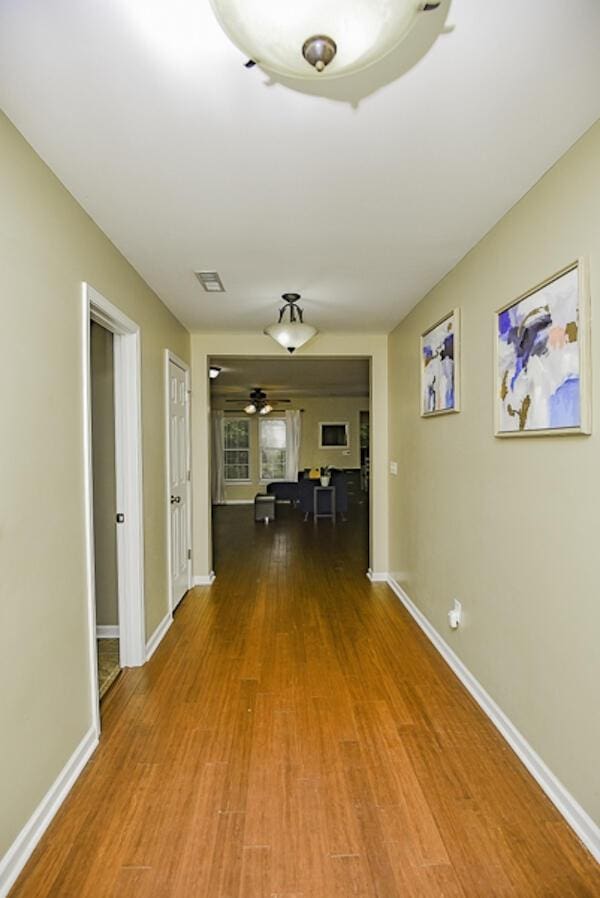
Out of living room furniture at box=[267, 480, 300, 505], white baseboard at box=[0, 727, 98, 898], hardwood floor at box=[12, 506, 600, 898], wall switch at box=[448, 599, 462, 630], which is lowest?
hardwood floor at box=[12, 506, 600, 898]

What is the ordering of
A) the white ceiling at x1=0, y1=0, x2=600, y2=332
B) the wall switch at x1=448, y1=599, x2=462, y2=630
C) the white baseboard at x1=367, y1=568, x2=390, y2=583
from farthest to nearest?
the white baseboard at x1=367, y1=568, x2=390, y2=583 < the wall switch at x1=448, y1=599, x2=462, y2=630 < the white ceiling at x1=0, y1=0, x2=600, y2=332

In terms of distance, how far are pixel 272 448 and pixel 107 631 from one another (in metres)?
7.48

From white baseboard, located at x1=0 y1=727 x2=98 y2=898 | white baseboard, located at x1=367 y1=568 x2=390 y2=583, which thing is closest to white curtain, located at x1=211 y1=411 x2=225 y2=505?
white baseboard, located at x1=367 y1=568 x2=390 y2=583

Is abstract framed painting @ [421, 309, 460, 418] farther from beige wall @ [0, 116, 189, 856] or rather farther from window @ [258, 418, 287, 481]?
window @ [258, 418, 287, 481]

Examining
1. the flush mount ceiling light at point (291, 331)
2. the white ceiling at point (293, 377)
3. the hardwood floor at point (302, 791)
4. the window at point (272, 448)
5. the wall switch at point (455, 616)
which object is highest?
the white ceiling at point (293, 377)

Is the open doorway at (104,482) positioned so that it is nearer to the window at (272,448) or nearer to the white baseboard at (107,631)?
the white baseboard at (107,631)

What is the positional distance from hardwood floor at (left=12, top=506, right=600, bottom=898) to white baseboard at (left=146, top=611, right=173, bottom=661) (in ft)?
0.19

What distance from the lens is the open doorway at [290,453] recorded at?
23.3 feet

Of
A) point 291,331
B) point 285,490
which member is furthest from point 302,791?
point 285,490

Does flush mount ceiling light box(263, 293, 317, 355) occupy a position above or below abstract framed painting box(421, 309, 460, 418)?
above

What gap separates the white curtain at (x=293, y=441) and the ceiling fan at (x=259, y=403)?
14.7 inches

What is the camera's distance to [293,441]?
10555 mm

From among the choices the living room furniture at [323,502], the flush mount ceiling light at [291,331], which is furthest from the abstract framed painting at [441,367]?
the living room furniture at [323,502]

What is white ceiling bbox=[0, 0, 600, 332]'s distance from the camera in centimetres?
119
